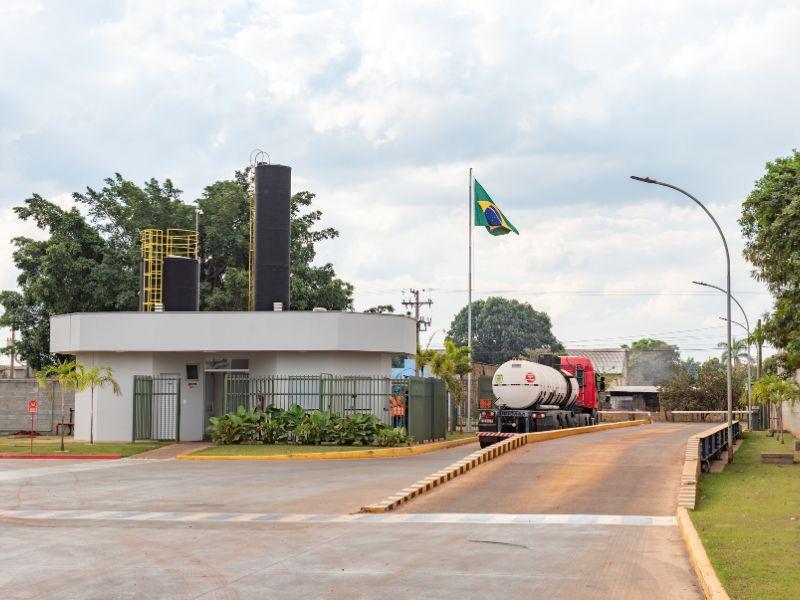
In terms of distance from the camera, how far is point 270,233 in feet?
133

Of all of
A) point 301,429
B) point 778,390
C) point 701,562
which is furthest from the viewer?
point 778,390

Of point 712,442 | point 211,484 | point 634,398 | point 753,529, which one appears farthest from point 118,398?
point 634,398

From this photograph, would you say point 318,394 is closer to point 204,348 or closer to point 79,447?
point 204,348

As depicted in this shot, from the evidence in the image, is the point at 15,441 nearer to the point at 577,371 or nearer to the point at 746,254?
the point at 577,371

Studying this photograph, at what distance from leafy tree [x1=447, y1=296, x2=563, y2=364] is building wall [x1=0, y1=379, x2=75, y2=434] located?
86.1 m

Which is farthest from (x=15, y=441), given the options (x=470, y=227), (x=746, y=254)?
(x=746, y=254)

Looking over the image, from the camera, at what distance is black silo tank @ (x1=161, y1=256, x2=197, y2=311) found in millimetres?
43062

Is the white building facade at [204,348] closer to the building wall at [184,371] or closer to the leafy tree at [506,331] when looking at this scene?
the building wall at [184,371]

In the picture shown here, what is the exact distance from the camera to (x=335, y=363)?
3809 cm

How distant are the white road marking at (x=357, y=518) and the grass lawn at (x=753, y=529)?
1.23m

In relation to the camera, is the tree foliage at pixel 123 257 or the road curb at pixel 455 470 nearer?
the road curb at pixel 455 470

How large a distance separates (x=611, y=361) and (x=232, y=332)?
332 ft

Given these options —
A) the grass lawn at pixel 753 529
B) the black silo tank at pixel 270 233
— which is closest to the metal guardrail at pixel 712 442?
the grass lawn at pixel 753 529

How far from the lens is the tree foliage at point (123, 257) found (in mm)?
55938
